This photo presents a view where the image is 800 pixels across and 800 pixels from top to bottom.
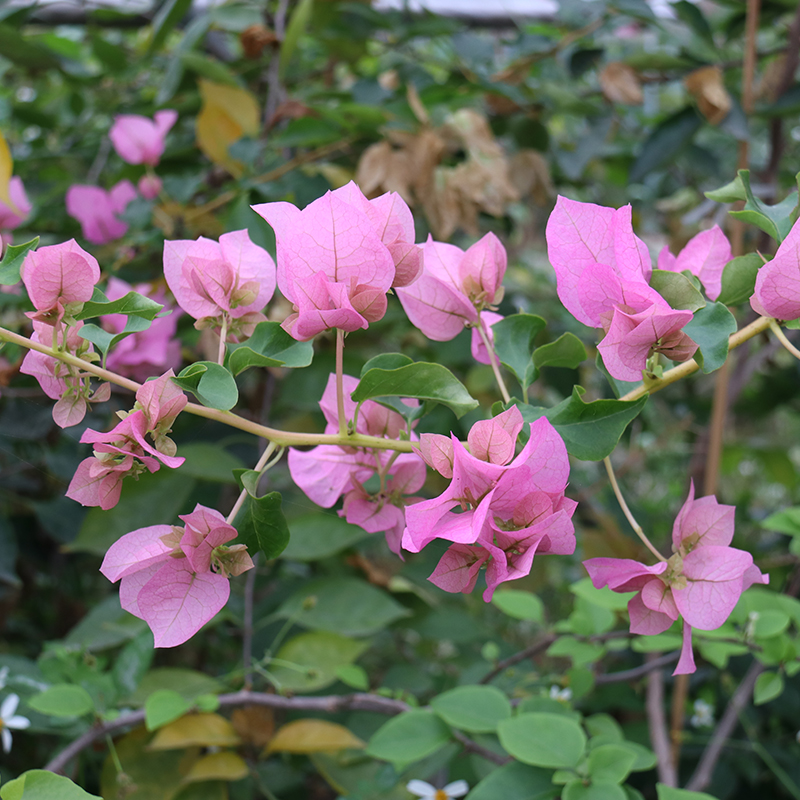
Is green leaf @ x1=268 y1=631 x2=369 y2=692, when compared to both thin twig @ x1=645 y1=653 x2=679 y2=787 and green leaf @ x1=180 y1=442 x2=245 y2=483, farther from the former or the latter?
thin twig @ x1=645 y1=653 x2=679 y2=787

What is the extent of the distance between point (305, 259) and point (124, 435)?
0.10 m

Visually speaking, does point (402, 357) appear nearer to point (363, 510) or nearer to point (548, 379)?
point (363, 510)

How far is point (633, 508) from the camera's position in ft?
2.74

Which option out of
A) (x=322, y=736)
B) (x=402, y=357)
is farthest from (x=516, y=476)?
(x=322, y=736)

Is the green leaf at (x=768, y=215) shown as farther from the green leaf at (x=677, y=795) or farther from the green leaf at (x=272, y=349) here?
the green leaf at (x=677, y=795)

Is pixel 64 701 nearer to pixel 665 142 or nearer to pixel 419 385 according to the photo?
pixel 419 385

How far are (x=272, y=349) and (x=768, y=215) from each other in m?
0.25

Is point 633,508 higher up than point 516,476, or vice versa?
point 516,476

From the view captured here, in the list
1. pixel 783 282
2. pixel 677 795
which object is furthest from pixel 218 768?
pixel 783 282

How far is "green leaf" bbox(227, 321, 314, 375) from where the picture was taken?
12.6 inches

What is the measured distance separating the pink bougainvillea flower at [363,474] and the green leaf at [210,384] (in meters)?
0.07

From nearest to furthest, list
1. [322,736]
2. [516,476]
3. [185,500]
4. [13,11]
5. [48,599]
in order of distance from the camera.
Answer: [516,476] < [322,736] < [185,500] < [13,11] < [48,599]

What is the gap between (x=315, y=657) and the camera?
2.30ft

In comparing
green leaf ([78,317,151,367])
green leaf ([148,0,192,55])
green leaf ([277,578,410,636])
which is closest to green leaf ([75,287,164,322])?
green leaf ([78,317,151,367])
